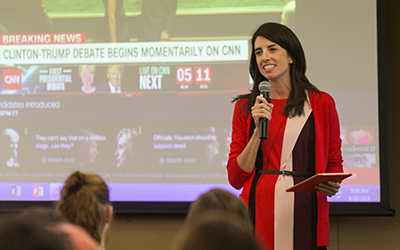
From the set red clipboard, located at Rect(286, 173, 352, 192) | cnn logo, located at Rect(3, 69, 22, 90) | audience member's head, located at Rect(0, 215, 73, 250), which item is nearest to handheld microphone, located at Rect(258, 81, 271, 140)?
Answer: red clipboard, located at Rect(286, 173, 352, 192)

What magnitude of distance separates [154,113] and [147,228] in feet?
3.19

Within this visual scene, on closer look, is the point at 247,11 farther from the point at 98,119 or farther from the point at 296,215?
the point at 296,215

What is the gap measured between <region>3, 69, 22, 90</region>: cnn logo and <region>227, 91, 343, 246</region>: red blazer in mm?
2538

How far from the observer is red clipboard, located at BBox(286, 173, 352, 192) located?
5.78 ft

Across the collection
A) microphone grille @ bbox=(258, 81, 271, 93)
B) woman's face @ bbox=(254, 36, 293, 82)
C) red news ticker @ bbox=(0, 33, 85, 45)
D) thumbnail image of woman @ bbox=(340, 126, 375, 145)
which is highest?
red news ticker @ bbox=(0, 33, 85, 45)

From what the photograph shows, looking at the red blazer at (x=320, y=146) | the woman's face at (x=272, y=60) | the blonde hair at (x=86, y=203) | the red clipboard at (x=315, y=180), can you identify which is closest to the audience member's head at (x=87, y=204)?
the blonde hair at (x=86, y=203)

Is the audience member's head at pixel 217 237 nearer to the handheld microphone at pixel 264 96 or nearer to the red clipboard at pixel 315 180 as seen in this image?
the red clipboard at pixel 315 180

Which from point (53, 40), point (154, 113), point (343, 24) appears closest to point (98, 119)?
point (154, 113)

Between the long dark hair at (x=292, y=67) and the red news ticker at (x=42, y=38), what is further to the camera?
the red news ticker at (x=42, y=38)

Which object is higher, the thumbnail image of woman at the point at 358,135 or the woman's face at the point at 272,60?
the woman's face at the point at 272,60

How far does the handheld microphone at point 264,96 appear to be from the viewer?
193 centimetres

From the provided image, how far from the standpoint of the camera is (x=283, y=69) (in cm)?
208

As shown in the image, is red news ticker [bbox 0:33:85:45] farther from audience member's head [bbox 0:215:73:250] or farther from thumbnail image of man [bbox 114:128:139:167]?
audience member's head [bbox 0:215:73:250]

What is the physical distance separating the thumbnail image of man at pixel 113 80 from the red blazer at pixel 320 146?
1.98 metres
